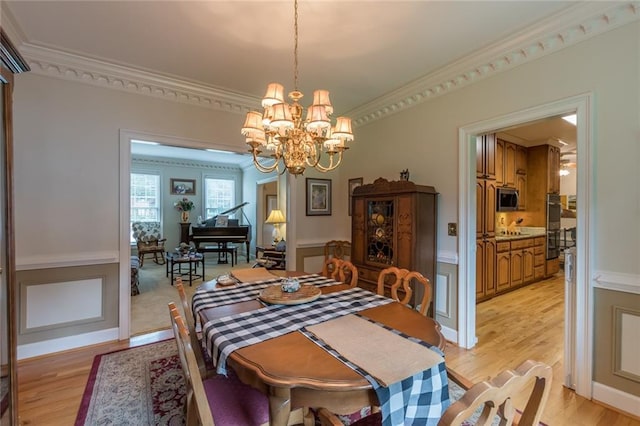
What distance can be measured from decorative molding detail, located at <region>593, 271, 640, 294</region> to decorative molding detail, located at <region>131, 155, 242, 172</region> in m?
8.32

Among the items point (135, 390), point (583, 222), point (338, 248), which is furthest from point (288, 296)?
point (338, 248)

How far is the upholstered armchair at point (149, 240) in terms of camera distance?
673 cm

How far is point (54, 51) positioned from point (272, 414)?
3475 mm

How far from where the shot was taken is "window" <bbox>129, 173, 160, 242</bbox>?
752 centimetres

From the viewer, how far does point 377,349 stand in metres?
1.22

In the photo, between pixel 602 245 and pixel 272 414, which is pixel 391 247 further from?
pixel 272 414

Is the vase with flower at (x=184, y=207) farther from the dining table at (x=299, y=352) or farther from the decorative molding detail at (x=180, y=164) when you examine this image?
the dining table at (x=299, y=352)

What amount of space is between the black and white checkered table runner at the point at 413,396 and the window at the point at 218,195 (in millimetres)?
8045

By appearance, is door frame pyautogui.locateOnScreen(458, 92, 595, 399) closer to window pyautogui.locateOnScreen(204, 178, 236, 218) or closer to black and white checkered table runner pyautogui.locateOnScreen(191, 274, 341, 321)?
black and white checkered table runner pyautogui.locateOnScreen(191, 274, 341, 321)

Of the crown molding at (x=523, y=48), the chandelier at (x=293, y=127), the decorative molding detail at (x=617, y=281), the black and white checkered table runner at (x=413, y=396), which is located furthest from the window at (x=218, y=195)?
the decorative molding detail at (x=617, y=281)

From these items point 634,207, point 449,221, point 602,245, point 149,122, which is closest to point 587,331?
point 602,245

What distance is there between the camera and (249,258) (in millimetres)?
7840

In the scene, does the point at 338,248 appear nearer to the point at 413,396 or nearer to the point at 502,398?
the point at 413,396

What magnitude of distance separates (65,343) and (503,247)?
5567 millimetres
